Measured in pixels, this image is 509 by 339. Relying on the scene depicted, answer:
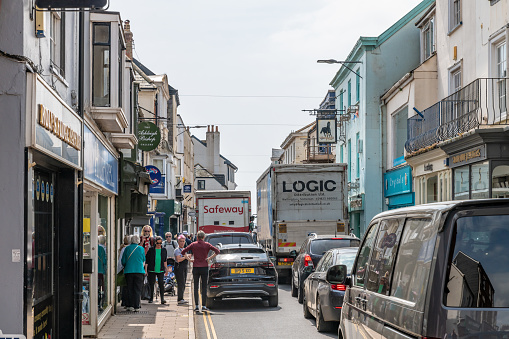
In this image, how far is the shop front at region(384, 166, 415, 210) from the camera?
30.2 meters

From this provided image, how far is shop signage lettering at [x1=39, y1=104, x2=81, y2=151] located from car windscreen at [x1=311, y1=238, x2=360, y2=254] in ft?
33.2

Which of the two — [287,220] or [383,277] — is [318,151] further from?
[383,277]

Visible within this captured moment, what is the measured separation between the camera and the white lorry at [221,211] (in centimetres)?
3778

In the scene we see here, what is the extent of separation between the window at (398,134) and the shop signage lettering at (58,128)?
1016 inches

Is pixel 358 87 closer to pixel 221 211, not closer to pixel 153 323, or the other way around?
pixel 221 211

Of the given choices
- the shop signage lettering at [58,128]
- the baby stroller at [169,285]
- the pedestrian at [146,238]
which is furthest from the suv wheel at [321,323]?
the baby stroller at [169,285]

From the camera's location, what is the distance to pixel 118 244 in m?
18.0

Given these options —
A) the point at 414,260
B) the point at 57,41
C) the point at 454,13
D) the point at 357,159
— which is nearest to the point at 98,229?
the point at 57,41

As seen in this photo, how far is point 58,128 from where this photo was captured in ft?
26.7

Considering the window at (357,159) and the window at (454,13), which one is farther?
the window at (357,159)

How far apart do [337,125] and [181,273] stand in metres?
26.6

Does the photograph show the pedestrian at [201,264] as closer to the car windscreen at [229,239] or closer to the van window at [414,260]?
the car windscreen at [229,239]

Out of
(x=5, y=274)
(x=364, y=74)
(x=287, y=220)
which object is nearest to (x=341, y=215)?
(x=287, y=220)

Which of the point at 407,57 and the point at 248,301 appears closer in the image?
the point at 248,301
